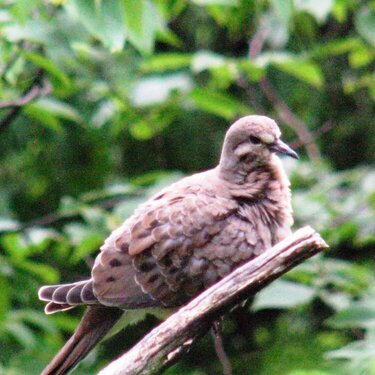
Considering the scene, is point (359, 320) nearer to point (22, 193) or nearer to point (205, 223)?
point (205, 223)

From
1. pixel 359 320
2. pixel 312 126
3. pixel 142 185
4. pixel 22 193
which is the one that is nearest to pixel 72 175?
pixel 22 193

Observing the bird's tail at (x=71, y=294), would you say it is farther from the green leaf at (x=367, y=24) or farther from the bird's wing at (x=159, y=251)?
the green leaf at (x=367, y=24)

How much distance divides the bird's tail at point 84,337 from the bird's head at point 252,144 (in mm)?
792

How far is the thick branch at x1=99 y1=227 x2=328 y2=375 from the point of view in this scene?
3.57 metres

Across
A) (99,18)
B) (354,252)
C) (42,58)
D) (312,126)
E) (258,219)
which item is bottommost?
(354,252)

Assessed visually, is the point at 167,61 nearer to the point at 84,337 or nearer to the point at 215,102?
the point at 215,102

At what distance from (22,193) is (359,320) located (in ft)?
9.29

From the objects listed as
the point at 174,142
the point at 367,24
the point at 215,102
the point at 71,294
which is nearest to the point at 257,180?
the point at 71,294

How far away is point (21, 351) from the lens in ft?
19.6

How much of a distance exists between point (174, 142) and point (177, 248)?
2.58 m

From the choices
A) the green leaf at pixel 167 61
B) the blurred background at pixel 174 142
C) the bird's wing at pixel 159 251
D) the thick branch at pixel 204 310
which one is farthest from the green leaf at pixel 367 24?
the thick branch at pixel 204 310

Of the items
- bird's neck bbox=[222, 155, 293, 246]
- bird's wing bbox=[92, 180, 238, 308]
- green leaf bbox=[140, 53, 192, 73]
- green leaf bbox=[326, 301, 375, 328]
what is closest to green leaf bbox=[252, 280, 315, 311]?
green leaf bbox=[326, 301, 375, 328]

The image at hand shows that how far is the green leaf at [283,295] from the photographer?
506cm

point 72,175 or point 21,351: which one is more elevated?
point 72,175
